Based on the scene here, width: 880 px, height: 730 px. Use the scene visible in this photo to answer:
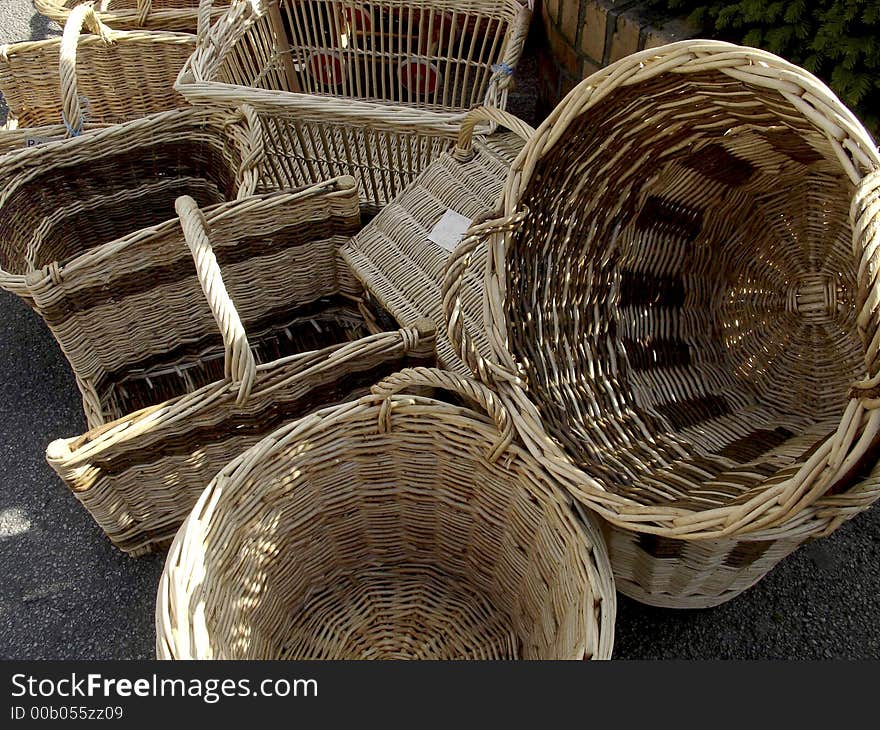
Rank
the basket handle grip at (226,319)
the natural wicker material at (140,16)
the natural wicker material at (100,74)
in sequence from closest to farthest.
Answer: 1. the basket handle grip at (226,319)
2. the natural wicker material at (100,74)
3. the natural wicker material at (140,16)

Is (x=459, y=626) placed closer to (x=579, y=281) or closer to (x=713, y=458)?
(x=713, y=458)

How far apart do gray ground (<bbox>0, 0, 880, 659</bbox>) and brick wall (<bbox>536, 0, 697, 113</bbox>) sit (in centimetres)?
123

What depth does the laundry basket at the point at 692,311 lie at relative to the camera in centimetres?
79

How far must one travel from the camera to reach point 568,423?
3.73 ft

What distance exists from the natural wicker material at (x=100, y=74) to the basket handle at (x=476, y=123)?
37.3 inches

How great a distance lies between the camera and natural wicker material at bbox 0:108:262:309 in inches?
62.2

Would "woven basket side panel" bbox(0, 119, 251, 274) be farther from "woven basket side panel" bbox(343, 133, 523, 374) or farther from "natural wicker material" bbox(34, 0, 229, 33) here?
"natural wicker material" bbox(34, 0, 229, 33)

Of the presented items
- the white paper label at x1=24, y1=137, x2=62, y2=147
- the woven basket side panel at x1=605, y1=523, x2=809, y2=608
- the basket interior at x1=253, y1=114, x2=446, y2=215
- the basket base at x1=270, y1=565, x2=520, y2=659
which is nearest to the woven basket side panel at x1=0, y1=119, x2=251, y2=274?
the basket interior at x1=253, y1=114, x2=446, y2=215

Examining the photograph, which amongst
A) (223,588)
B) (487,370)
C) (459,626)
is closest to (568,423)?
(487,370)

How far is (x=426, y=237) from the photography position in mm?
1552

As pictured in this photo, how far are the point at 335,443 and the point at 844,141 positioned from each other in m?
0.80

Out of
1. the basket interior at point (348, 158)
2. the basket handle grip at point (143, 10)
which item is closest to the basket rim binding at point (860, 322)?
the basket interior at point (348, 158)

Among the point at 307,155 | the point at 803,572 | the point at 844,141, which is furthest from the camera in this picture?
the point at 307,155

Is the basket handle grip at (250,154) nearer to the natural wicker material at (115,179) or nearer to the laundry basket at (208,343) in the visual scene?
the natural wicker material at (115,179)
